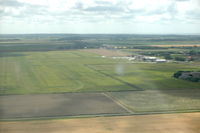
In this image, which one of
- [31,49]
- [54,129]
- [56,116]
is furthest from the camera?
[31,49]

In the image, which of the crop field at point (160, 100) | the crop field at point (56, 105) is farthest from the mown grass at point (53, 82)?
the crop field at point (160, 100)

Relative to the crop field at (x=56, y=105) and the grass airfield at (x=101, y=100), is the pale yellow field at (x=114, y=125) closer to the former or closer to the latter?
the grass airfield at (x=101, y=100)

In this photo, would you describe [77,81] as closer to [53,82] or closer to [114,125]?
[53,82]

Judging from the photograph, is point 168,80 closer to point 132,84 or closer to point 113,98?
point 132,84

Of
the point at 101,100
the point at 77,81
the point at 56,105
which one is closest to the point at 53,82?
the point at 77,81

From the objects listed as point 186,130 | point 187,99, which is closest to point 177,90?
point 187,99
